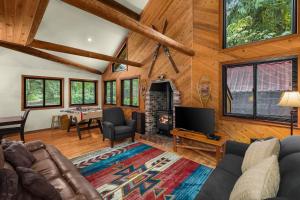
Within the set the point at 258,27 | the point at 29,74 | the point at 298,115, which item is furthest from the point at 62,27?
the point at 298,115

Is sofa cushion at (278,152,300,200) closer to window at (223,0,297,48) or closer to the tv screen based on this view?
the tv screen

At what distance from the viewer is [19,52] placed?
5.36 m

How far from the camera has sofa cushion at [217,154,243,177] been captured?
1944 millimetres

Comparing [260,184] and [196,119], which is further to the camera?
[196,119]

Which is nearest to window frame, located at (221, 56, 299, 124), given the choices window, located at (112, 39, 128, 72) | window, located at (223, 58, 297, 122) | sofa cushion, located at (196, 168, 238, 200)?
window, located at (223, 58, 297, 122)

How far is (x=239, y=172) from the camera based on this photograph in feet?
6.33

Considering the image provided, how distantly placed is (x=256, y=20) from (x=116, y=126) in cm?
444

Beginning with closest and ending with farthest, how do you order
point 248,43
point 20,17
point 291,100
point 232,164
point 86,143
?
1. point 232,164
2. point 291,100
3. point 20,17
4. point 248,43
5. point 86,143

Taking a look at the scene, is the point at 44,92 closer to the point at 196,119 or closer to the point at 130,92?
the point at 130,92

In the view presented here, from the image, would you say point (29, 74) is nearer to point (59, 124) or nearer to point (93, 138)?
point (59, 124)

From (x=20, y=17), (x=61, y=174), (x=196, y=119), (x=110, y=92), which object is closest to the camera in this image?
(x=61, y=174)

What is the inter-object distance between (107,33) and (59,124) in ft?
13.5

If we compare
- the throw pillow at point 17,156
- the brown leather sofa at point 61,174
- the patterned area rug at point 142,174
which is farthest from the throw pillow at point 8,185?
the patterned area rug at point 142,174

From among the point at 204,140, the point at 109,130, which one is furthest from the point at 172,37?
the point at 109,130
